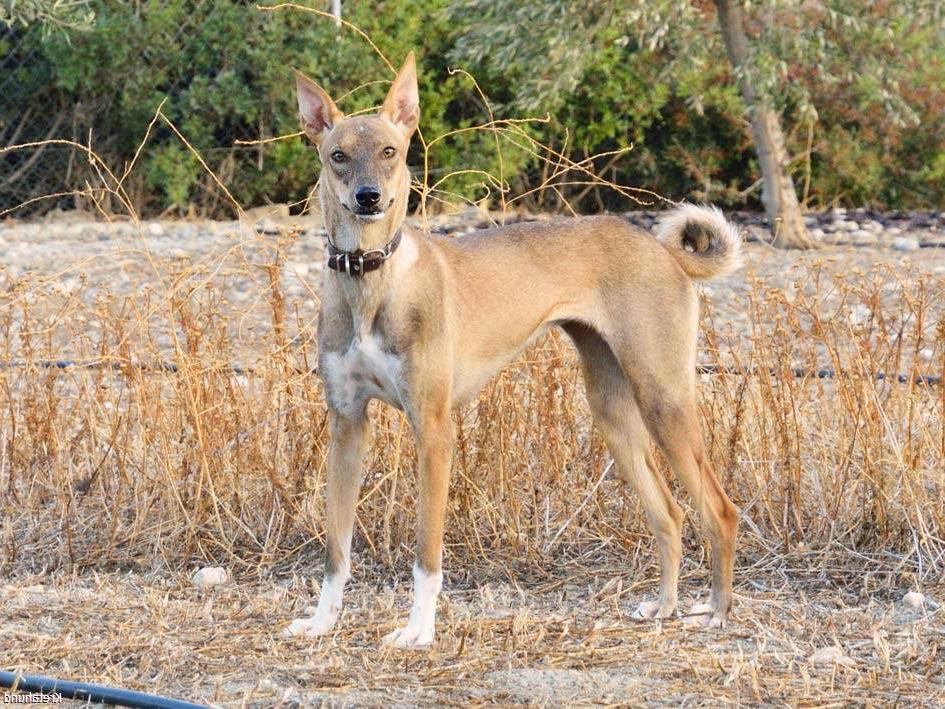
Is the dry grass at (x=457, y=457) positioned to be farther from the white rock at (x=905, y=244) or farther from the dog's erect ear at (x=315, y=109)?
the white rock at (x=905, y=244)

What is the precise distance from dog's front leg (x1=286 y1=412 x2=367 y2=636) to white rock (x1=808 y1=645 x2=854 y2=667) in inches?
53.3

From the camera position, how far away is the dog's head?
4000 mm

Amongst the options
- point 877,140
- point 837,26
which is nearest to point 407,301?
point 837,26

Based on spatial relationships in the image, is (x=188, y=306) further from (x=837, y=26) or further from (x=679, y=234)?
(x=837, y=26)

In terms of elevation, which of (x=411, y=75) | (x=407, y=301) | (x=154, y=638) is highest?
(x=411, y=75)

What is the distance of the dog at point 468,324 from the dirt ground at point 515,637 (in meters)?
0.19

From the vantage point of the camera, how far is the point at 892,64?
1108 centimetres

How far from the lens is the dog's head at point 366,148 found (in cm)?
400

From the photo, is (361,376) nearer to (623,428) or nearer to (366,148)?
(366,148)

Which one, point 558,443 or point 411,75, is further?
point 558,443

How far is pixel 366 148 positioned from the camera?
13.4 feet

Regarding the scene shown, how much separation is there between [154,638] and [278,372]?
1344 mm

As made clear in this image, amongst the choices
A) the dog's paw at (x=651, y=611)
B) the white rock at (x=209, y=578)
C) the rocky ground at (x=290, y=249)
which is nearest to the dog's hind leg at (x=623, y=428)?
the dog's paw at (x=651, y=611)

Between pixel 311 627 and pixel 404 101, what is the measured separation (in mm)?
1536
